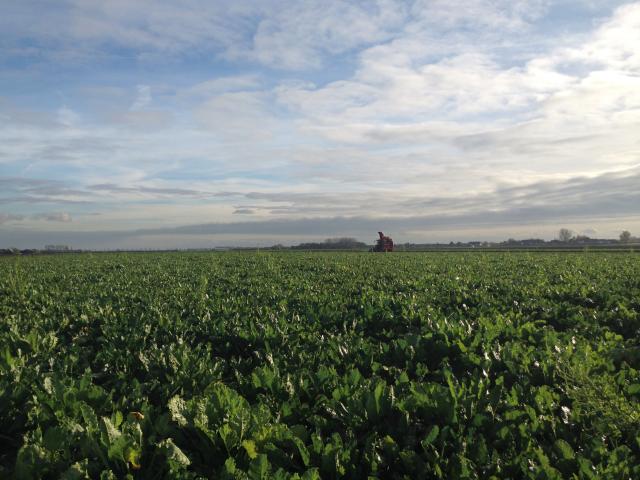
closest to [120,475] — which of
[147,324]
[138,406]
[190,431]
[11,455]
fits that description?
[190,431]

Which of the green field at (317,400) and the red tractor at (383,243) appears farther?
the red tractor at (383,243)

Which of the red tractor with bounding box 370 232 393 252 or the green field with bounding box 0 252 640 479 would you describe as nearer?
the green field with bounding box 0 252 640 479

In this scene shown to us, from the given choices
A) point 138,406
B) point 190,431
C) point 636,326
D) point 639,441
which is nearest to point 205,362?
point 138,406

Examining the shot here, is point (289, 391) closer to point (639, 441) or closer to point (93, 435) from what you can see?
point (93, 435)

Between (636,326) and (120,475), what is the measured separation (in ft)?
26.8

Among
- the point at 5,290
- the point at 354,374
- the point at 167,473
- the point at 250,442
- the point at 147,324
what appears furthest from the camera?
the point at 5,290

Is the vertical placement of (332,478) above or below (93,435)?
below

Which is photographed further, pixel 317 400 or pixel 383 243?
pixel 383 243

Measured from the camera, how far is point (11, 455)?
318cm

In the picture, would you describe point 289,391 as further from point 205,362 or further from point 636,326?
A: point 636,326

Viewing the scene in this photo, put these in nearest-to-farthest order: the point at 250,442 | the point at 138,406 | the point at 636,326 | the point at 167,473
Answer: the point at 167,473 → the point at 250,442 → the point at 138,406 → the point at 636,326

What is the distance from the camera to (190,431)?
3035mm

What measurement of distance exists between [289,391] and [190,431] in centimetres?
94

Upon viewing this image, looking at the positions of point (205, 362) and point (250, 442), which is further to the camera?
point (205, 362)
